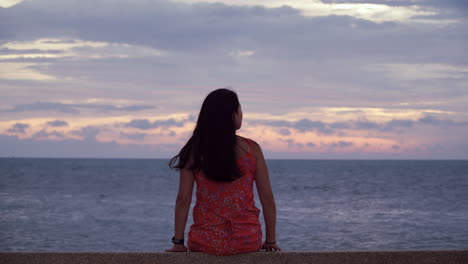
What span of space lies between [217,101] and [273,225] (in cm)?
83

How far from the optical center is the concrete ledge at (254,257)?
3.28m

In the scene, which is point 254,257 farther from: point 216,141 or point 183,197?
point 216,141

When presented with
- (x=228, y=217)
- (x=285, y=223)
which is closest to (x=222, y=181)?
(x=228, y=217)

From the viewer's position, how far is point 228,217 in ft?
11.1

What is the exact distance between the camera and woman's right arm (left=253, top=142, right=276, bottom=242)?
3396 mm

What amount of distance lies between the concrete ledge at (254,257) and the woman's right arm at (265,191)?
0.19 m

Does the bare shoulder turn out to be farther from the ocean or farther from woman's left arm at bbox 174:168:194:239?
the ocean

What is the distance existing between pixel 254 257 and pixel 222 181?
0.48 meters

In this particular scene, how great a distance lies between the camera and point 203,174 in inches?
133

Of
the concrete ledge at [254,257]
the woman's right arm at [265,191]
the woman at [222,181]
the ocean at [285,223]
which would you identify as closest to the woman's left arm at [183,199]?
the woman at [222,181]

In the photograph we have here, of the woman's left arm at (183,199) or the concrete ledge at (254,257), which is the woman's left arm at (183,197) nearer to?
the woman's left arm at (183,199)

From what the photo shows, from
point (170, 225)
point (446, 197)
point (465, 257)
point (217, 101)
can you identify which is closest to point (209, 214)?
point (217, 101)

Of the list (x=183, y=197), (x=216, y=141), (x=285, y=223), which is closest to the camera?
(x=216, y=141)

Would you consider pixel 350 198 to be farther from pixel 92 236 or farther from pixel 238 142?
pixel 238 142
